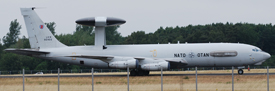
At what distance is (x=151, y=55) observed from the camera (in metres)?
45.7

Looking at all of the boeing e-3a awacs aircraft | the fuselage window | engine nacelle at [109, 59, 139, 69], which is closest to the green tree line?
the boeing e-3a awacs aircraft

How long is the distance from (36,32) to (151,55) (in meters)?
13.6

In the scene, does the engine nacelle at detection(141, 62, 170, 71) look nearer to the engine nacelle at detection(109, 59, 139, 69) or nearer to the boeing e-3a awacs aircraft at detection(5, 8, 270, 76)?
the boeing e-3a awacs aircraft at detection(5, 8, 270, 76)

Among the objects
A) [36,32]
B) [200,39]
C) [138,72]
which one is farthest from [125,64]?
[200,39]

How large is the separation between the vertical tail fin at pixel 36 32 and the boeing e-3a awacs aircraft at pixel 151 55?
5.92ft

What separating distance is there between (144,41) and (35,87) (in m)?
80.4

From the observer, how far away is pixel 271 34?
369ft

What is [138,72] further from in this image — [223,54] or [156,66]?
[223,54]

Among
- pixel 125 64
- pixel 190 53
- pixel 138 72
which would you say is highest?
pixel 190 53

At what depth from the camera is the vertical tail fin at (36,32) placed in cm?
4922

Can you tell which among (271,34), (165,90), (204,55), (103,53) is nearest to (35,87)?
(165,90)

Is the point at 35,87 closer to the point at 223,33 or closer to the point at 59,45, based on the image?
the point at 59,45

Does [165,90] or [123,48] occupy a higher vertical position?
[123,48]

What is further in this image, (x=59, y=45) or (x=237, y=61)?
(x=59, y=45)
